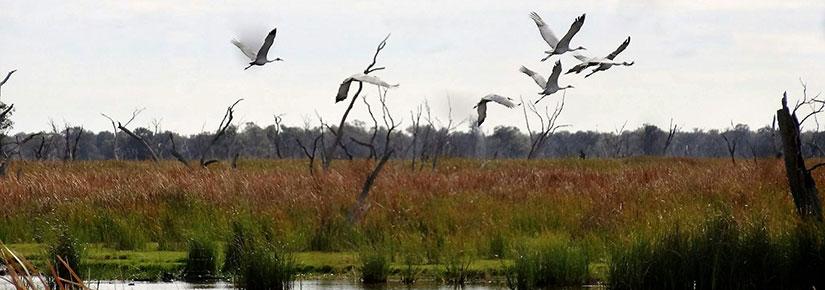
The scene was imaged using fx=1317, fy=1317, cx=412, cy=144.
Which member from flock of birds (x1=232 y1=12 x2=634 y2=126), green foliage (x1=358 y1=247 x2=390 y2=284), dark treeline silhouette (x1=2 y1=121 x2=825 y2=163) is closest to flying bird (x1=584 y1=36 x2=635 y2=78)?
flock of birds (x1=232 y1=12 x2=634 y2=126)

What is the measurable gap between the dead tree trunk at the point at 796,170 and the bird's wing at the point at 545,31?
3204 millimetres

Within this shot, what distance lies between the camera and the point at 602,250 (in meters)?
13.1

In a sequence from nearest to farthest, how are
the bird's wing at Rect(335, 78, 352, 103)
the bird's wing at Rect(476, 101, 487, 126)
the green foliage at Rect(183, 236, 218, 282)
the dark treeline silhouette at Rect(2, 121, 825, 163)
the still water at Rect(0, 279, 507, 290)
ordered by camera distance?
the still water at Rect(0, 279, 507, 290) → the green foliage at Rect(183, 236, 218, 282) → the bird's wing at Rect(335, 78, 352, 103) → the bird's wing at Rect(476, 101, 487, 126) → the dark treeline silhouette at Rect(2, 121, 825, 163)

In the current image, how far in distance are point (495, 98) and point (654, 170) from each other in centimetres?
793

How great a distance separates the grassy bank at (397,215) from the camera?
41.9ft

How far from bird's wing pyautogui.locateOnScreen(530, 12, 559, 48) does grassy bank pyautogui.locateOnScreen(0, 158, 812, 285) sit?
1.99 m

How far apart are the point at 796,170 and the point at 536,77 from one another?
4.73 meters

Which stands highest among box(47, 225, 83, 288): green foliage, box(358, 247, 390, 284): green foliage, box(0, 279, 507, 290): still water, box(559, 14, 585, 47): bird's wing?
box(559, 14, 585, 47): bird's wing

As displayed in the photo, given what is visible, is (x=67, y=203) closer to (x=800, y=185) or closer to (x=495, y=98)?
(x=495, y=98)

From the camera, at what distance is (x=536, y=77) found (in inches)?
671

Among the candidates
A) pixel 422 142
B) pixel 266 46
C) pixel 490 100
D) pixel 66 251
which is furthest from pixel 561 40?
pixel 422 142

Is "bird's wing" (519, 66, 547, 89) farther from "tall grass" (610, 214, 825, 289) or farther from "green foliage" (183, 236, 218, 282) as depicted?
"tall grass" (610, 214, 825, 289)

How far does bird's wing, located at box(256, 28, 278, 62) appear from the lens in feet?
53.8

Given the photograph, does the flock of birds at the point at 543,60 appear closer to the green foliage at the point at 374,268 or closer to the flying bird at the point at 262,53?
the flying bird at the point at 262,53
